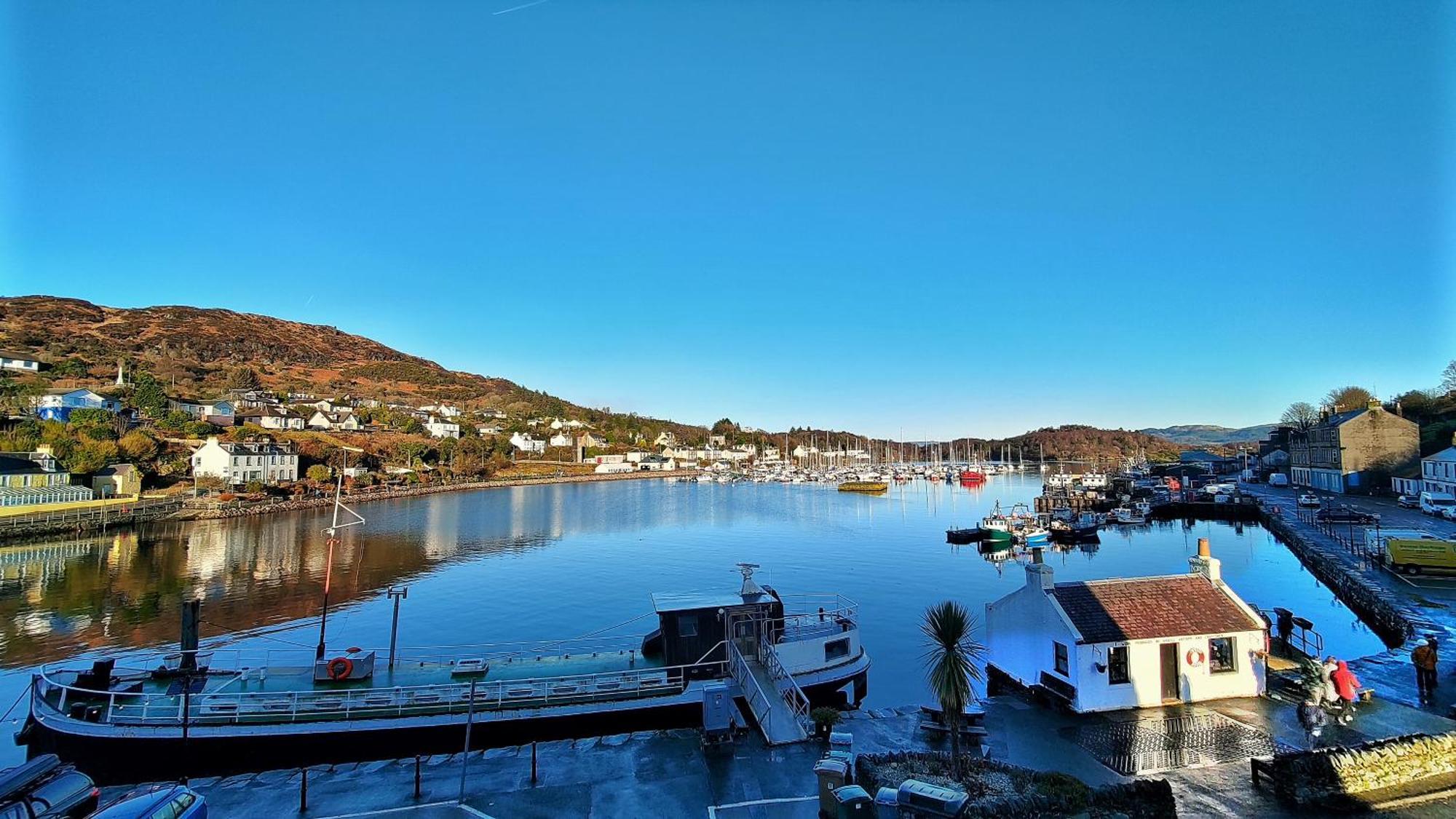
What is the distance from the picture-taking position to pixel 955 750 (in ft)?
34.2

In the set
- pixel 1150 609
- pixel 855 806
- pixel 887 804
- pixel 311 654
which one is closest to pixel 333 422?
pixel 311 654

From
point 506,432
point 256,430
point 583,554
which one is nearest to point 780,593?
point 583,554

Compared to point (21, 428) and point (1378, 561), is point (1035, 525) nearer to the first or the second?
point (1378, 561)

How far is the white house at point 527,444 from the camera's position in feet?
608

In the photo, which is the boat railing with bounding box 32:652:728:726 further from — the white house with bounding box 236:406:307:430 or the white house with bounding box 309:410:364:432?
the white house with bounding box 309:410:364:432

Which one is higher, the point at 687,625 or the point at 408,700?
the point at 687,625

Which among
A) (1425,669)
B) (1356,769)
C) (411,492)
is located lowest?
(411,492)

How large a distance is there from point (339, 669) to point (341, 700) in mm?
1563

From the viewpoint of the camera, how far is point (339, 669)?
17.2 meters

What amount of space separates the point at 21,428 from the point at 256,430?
108 ft

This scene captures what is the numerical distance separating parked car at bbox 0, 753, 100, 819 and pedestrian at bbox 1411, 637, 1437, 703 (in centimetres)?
2640

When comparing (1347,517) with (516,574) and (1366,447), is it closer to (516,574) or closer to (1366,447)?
(1366,447)

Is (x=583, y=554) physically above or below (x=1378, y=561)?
below

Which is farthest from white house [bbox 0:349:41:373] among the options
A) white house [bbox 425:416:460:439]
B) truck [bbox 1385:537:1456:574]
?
truck [bbox 1385:537:1456:574]
